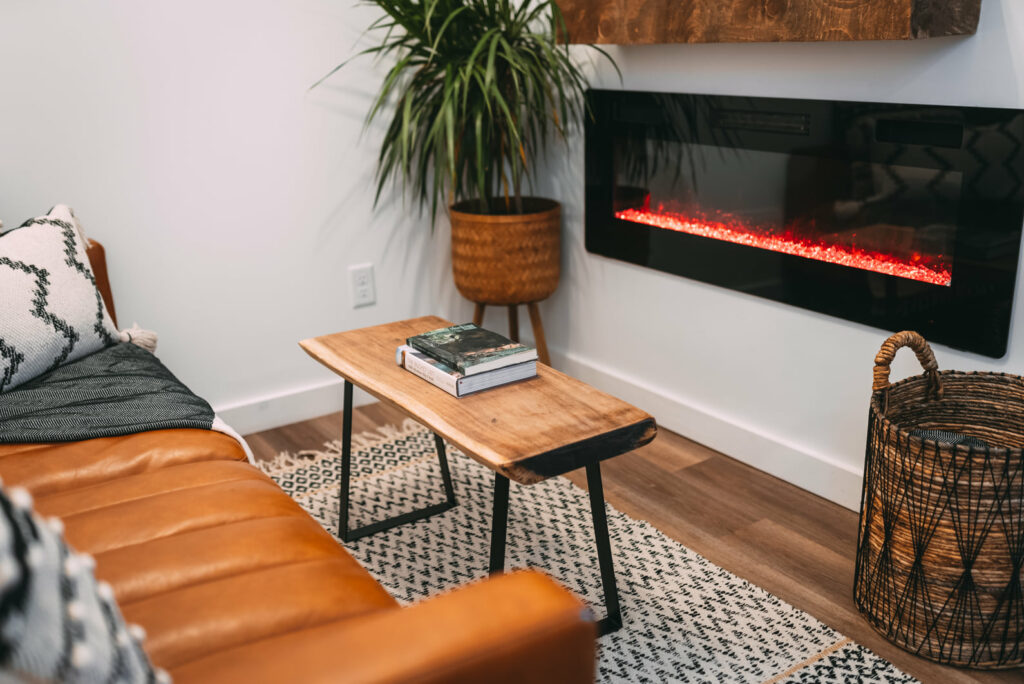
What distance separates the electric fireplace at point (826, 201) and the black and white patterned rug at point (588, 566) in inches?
27.3

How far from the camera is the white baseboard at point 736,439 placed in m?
2.21

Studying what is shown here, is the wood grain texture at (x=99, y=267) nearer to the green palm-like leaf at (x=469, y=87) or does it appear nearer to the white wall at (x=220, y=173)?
the white wall at (x=220, y=173)

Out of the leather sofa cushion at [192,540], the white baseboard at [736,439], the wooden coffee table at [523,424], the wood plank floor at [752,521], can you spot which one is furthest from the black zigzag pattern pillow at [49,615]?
the white baseboard at [736,439]

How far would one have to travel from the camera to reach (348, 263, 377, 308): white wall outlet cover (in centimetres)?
288

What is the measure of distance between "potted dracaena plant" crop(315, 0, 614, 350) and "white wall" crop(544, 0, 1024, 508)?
18cm

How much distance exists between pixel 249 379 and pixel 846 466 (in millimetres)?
1742

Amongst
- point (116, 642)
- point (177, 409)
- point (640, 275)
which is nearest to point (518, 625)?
point (116, 642)

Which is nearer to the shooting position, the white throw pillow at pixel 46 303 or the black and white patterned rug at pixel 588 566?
the black and white patterned rug at pixel 588 566

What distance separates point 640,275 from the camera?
8.84 feet

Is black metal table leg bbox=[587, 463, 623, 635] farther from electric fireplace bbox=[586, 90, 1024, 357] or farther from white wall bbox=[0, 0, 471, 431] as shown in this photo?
white wall bbox=[0, 0, 471, 431]

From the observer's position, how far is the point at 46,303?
1.84 meters

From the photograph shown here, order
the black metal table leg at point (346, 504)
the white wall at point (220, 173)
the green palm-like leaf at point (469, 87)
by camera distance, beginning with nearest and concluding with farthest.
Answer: the black metal table leg at point (346, 504) < the white wall at point (220, 173) < the green palm-like leaf at point (469, 87)

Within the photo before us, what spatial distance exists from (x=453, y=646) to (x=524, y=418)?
755 millimetres

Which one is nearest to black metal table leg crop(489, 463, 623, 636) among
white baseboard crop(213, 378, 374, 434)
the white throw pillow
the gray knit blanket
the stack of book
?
the stack of book
